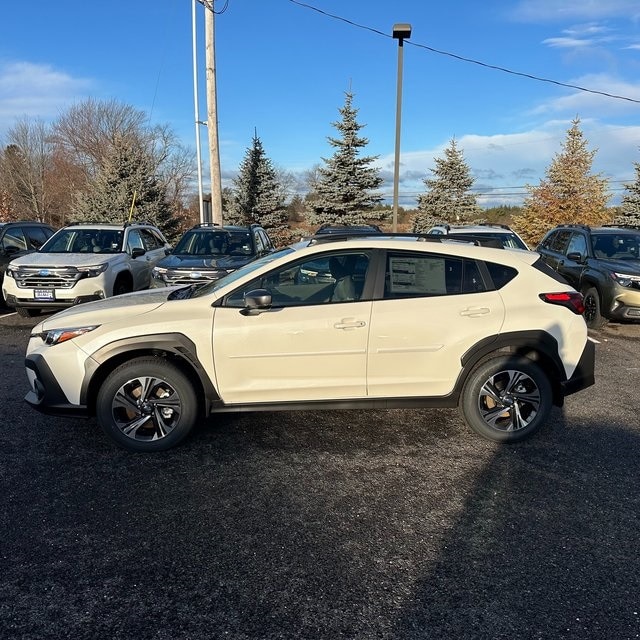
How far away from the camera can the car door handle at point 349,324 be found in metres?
3.99

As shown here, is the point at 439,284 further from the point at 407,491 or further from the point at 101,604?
the point at 101,604

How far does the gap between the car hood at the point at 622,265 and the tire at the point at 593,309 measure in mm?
449

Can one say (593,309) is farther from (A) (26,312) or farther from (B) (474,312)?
(A) (26,312)

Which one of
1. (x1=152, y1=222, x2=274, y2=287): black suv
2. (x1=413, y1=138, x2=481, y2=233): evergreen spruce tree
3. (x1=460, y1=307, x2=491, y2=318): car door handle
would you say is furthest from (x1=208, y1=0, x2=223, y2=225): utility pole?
(x1=413, y1=138, x2=481, y2=233): evergreen spruce tree

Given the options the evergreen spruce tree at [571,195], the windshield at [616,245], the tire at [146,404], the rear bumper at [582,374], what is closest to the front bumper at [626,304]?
the windshield at [616,245]

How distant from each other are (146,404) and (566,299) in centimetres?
357

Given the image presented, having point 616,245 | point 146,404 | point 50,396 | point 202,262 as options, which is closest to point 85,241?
point 202,262

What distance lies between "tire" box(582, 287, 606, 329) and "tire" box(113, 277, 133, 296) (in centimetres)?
816

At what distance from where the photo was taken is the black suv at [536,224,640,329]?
8000 millimetres

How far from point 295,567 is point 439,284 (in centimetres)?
245

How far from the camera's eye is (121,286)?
9.49 metres

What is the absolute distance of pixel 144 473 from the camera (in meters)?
3.72

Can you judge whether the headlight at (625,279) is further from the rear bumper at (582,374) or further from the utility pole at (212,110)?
the utility pole at (212,110)

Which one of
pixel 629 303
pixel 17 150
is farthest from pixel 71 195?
pixel 629 303
